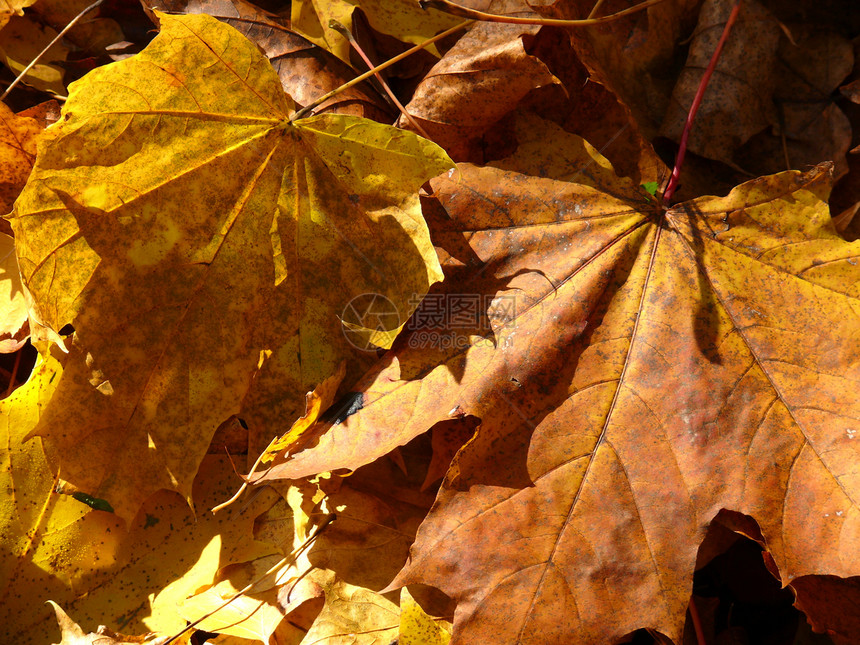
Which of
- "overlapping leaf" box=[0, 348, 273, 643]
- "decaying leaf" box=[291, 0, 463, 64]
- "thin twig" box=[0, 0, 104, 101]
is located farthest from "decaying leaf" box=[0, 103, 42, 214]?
"decaying leaf" box=[291, 0, 463, 64]

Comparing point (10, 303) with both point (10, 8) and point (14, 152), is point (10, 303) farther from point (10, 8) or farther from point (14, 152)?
point (10, 8)

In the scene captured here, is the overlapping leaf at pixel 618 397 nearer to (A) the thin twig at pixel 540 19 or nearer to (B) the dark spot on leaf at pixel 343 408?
(B) the dark spot on leaf at pixel 343 408

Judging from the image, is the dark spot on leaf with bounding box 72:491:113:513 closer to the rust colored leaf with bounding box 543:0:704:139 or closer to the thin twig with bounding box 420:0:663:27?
the thin twig with bounding box 420:0:663:27

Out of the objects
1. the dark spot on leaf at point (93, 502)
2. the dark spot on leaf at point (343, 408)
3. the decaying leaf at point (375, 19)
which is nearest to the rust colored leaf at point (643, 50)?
the decaying leaf at point (375, 19)

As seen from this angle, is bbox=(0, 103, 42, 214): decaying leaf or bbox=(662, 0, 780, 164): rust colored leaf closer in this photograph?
bbox=(0, 103, 42, 214): decaying leaf

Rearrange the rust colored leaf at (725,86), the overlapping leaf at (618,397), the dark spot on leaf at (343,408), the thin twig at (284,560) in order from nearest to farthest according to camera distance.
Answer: the overlapping leaf at (618,397) → the dark spot on leaf at (343,408) → the thin twig at (284,560) → the rust colored leaf at (725,86)
